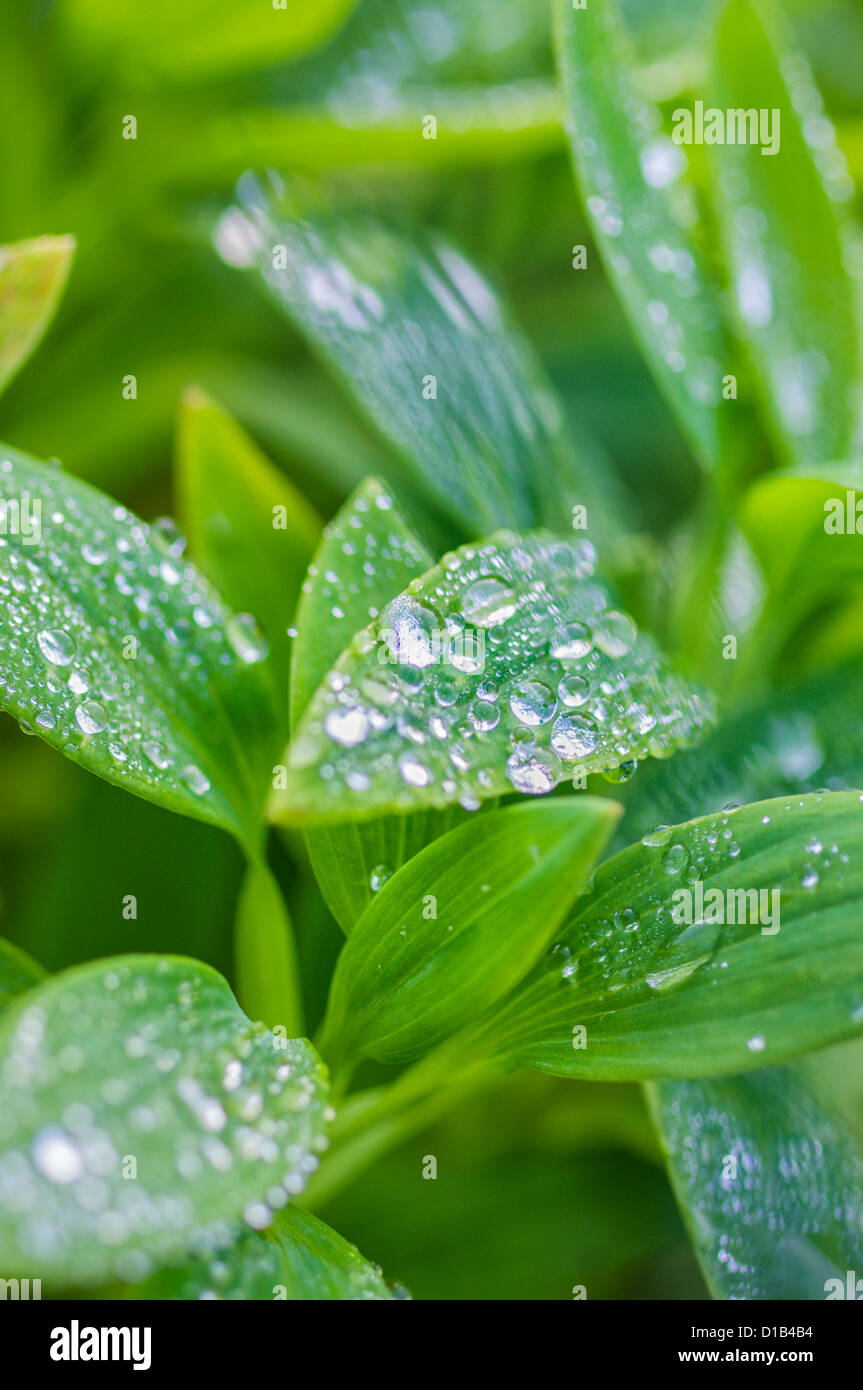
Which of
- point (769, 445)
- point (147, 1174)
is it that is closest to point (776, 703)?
point (769, 445)

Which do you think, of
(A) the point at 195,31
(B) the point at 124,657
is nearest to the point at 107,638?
(B) the point at 124,657

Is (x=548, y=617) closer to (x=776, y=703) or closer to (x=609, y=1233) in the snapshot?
(x=776, y=703)

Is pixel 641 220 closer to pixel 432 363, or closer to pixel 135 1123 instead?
pixel 432 363

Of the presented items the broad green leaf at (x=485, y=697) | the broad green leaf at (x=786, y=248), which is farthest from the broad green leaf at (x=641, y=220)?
the broad green leaf at (x=485, y=697)

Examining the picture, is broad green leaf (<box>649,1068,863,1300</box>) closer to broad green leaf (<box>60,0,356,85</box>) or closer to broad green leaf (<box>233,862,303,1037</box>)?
broad green leaf (<box>233,862,303,1037</box>)

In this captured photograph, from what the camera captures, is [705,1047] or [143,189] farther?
[143,189]

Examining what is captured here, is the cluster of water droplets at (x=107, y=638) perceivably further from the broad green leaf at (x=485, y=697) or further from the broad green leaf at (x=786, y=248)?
the broad green leaf at (x=786, y=248)
